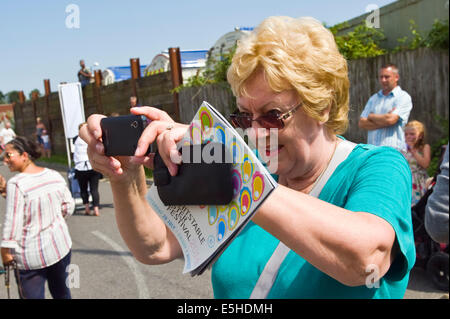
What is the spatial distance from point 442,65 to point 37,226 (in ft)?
16.4

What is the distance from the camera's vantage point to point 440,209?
1.67 meters

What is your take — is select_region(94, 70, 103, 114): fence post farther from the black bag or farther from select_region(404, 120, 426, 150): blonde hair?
the black bag

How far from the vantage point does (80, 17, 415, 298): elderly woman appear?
878mm

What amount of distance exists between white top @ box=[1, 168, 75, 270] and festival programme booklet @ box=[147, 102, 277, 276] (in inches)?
110

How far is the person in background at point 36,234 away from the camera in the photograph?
3436mm

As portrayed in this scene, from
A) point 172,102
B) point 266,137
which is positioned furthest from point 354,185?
point 172,102

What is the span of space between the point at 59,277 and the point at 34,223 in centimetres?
46

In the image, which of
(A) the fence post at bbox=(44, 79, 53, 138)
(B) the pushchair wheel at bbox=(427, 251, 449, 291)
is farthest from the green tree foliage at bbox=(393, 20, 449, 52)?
(A) the fence post at bbox=(44, 79, 53, 138)

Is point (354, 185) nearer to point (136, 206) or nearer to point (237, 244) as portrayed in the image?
point (237, 244)

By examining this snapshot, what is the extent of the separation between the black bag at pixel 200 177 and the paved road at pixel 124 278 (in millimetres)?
2612

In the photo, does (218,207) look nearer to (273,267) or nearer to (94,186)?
(273,267)

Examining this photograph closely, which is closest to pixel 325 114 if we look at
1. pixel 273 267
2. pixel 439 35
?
pixel 273 267

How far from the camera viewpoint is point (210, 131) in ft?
2.84

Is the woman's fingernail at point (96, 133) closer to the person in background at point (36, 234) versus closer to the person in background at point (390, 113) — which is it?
the person in background at point (36, 234)
